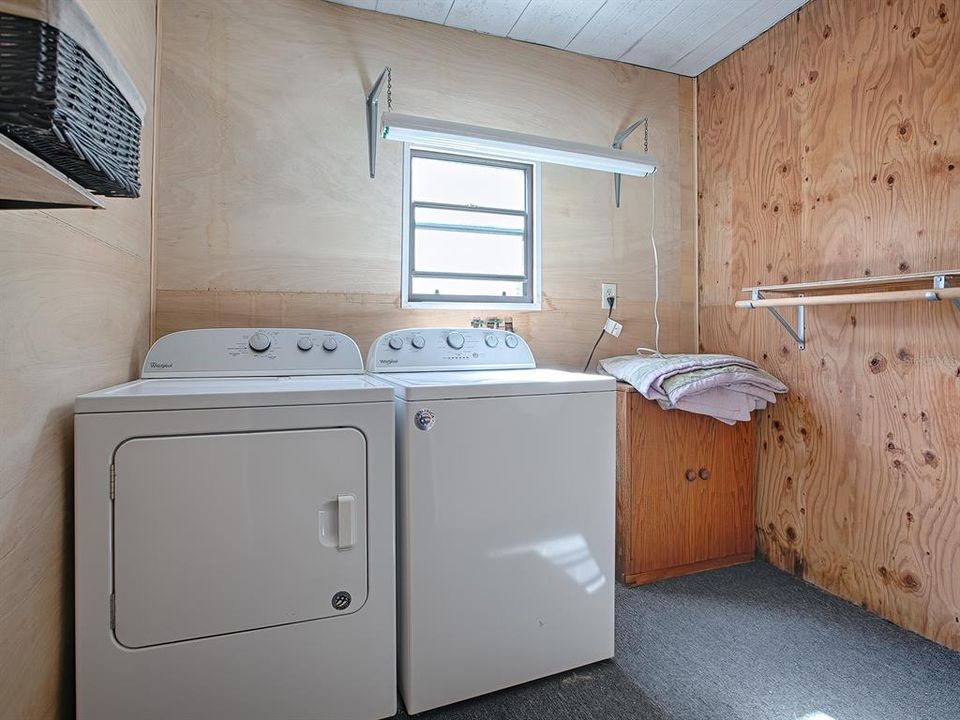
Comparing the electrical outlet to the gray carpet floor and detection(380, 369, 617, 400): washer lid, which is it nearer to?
detection(380, 369, 617, 400): washer lid

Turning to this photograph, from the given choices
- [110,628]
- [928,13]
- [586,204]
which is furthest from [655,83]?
[110,628]

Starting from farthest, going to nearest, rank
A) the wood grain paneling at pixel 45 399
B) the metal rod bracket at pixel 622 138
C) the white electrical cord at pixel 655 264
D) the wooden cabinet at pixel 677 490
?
the white electrical cord at pixel 655 264, the metal rod bracket at pixel 622 138, the wooden cabinet at pixel 677 490, the wood grain paneling at pixel 45 399

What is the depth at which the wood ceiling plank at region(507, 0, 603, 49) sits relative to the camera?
2111mm

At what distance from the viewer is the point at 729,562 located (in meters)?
2.24


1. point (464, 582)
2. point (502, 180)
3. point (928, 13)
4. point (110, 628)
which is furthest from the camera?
point (502, 180)

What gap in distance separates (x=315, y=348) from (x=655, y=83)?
2.10 metres

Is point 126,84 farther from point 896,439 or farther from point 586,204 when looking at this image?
point 896,439

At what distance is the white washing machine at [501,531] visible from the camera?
A: 1.35 meters

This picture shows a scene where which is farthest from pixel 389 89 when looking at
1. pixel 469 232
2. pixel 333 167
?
pixel 469 232

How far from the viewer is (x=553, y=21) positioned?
2217mm

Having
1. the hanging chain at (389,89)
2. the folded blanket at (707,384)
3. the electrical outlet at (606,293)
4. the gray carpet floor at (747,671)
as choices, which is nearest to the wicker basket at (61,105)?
the gray carpet floor at (747,671)

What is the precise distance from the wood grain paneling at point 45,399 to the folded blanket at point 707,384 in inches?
68.3

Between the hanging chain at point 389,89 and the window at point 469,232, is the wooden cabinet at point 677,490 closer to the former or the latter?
the window at point 469,232

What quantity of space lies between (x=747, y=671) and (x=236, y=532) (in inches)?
57.7
